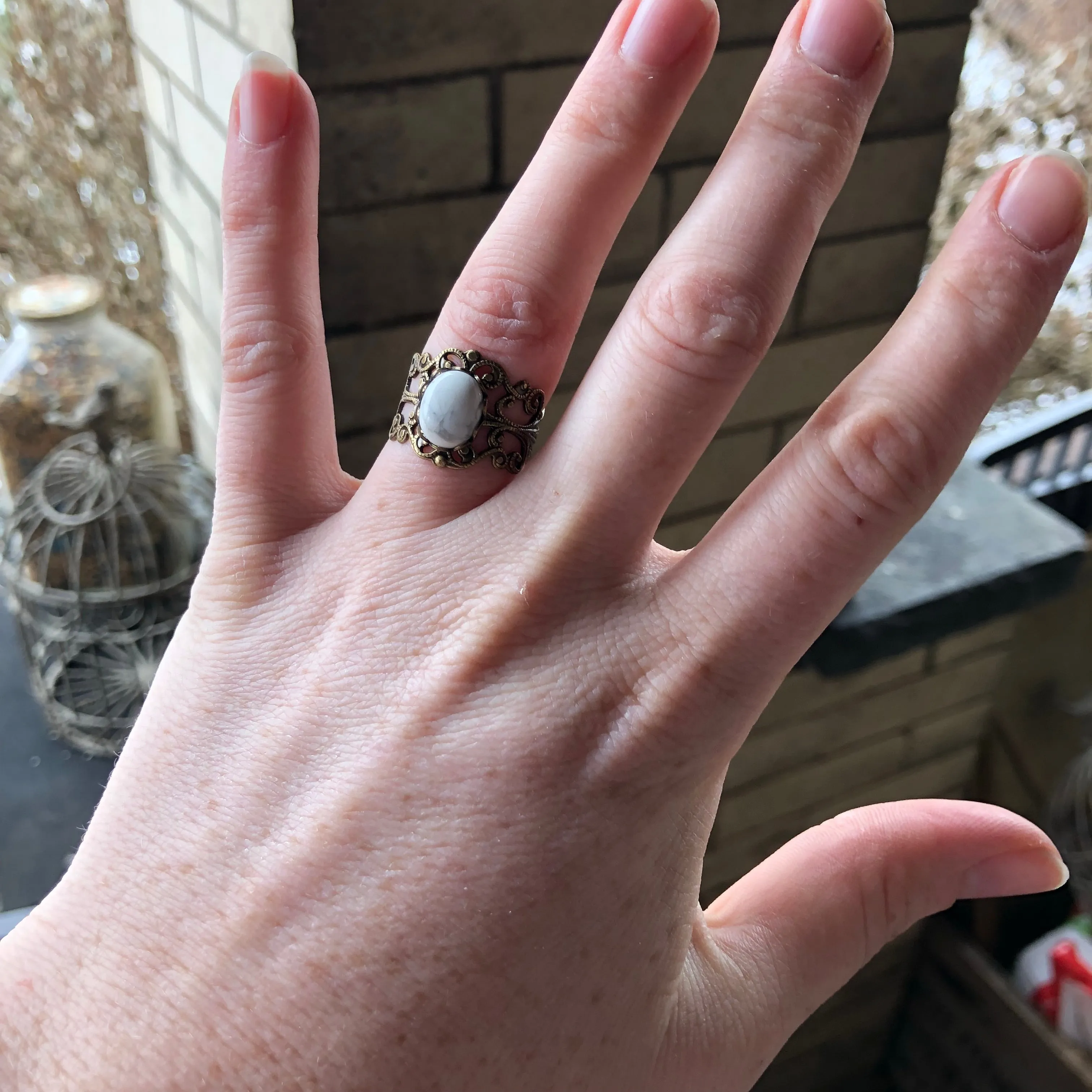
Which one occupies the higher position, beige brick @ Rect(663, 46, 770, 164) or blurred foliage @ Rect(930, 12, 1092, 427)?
beige brick @ Rect(663, 46, 770, 164)

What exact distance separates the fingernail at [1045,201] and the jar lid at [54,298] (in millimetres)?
745

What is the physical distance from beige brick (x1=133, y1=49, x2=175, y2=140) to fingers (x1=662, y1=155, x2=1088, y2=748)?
712 mm

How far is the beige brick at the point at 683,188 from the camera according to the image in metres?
0.82

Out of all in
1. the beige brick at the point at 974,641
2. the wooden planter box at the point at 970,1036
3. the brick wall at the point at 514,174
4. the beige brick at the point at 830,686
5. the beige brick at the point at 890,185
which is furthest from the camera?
the wooden planter box at the point at 970,1036

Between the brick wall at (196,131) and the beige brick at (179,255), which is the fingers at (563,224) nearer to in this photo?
the brick wall at (196,131)

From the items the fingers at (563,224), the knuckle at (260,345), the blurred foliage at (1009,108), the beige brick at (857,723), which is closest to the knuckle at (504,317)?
the fingers at (563,224)

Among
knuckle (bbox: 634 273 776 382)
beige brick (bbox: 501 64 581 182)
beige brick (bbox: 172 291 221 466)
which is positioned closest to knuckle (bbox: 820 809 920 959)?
knuckle (bbox: 634 273 776 382)

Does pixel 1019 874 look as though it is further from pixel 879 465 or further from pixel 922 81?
pixel 922 81

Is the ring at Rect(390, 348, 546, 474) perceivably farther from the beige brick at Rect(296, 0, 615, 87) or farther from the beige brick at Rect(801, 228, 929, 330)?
the beige brick at Rect(801, 228, 929, 330)

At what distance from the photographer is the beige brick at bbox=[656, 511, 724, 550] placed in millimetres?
1003

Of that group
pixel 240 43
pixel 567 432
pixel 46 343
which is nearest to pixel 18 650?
pixel 46 343

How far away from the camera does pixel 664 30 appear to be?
0.52 metres

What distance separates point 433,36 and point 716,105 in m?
0.26

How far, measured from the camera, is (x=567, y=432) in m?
0.53
